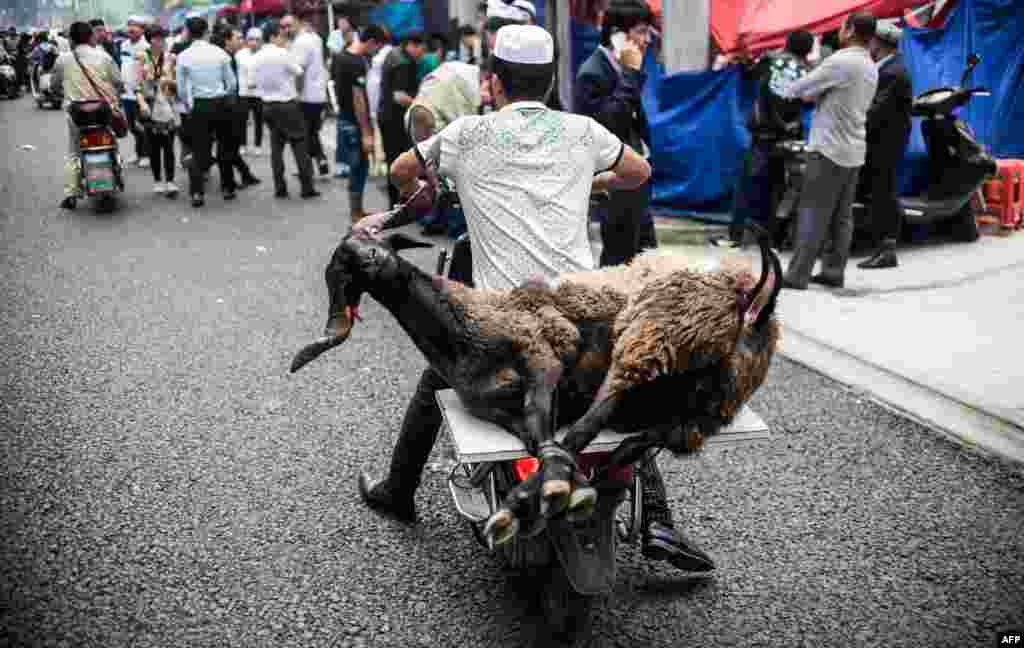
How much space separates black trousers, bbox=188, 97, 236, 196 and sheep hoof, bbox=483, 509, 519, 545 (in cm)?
930

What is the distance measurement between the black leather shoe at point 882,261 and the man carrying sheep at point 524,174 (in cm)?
515

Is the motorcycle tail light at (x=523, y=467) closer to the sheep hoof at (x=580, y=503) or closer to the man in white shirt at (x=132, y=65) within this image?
the sheep hoof at (x=580, y=503)

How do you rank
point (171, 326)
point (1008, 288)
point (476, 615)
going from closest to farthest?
point (476, 615) < point (171, 326) < point (1008, 288)

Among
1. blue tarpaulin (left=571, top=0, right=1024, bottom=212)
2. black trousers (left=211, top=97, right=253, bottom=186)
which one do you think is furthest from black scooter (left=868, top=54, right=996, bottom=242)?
black trousers (left=211, top=97, right=253, bottom=186)

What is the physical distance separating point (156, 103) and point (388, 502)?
8557mm

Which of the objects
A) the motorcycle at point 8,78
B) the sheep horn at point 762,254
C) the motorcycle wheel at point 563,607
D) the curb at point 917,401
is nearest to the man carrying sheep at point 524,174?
the motorcycle wheel at point 563,607

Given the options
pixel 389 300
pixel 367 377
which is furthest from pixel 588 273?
pixel 367 377

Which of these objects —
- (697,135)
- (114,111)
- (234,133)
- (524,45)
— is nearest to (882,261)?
(697,135)

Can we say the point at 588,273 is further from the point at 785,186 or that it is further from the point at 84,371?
the point at 785,186

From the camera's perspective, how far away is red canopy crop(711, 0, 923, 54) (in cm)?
850

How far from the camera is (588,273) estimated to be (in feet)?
8.97

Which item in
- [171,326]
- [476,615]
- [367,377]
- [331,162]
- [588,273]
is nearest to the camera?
[588,273]

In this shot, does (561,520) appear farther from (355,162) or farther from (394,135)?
(355,162)

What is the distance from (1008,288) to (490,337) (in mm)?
5848
